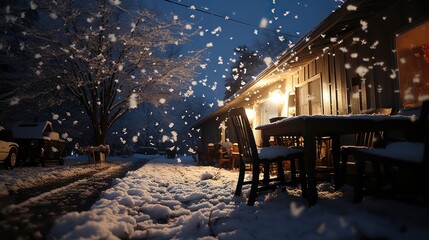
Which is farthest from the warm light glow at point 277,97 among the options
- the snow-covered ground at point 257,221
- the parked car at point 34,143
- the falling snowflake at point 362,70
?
the parked car at point 34,143

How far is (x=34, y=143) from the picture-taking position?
38.2 ft

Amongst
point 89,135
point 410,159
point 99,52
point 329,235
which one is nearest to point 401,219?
point 410,159

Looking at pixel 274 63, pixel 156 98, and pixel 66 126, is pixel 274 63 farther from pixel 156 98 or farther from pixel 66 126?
pixel 66 126

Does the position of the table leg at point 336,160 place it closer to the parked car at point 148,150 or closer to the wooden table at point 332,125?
the wooden table at point 332,125

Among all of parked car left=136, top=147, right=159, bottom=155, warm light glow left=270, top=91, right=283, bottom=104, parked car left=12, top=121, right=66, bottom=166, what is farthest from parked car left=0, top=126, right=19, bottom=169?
parked car left=136, top=147, right=159, bottom=155

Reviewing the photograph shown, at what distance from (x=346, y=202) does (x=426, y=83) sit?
4.77 m

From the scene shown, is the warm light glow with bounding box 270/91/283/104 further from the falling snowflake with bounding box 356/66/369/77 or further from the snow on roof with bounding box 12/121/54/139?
the snow on roof with bounding box 12/121/54/139

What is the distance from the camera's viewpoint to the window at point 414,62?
5094 mm

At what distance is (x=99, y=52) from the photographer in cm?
1398

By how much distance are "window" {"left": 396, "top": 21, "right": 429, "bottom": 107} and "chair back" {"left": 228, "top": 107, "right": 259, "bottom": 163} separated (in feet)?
9.95

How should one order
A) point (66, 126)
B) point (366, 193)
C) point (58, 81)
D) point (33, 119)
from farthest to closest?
point (66, 126) → point (33, 119) → point (58, 81) → point (366, 193)

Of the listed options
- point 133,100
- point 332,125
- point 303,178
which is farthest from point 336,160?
point 133,100

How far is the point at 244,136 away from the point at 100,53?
12274 mm

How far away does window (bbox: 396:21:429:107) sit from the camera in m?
5.09
